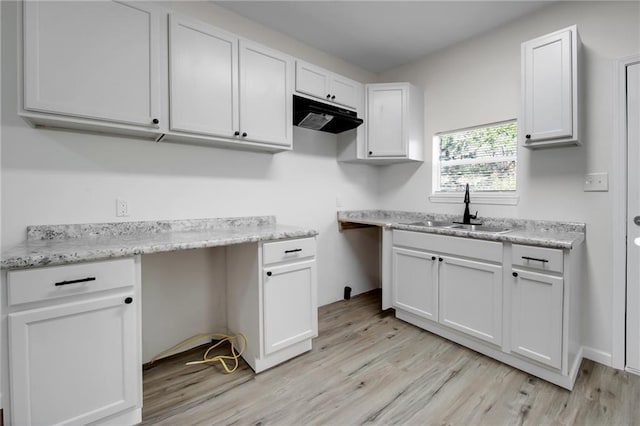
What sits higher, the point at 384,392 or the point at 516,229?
the point at 516,229

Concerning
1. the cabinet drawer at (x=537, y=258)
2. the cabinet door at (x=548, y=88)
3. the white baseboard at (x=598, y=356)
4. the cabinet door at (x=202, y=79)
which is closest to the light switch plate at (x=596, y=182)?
the cabinet door at (x=548, y=88)

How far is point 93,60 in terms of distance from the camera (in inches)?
58.4

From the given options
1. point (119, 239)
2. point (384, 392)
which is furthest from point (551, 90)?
point (119, 239)

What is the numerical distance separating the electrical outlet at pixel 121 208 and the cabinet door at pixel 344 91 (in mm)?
1858

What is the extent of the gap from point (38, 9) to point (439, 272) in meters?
2.90

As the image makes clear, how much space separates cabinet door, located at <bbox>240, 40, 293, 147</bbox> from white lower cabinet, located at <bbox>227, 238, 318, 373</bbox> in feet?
2.79

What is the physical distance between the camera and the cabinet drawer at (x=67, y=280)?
1.12m

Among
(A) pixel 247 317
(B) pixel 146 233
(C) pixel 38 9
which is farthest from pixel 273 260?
(C) pixel 38 9

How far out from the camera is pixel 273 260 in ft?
6.05

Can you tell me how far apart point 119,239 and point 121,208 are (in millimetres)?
280

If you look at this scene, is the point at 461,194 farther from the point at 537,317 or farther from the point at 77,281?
the point at 77,281

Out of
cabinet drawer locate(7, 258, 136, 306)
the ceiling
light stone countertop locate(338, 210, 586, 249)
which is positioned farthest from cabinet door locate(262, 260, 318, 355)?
the ceiling

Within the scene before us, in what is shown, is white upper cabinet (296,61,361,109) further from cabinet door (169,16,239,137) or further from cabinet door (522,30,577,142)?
cabinet door (522,30,577,142)

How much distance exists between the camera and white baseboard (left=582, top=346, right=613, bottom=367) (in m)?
1.91
